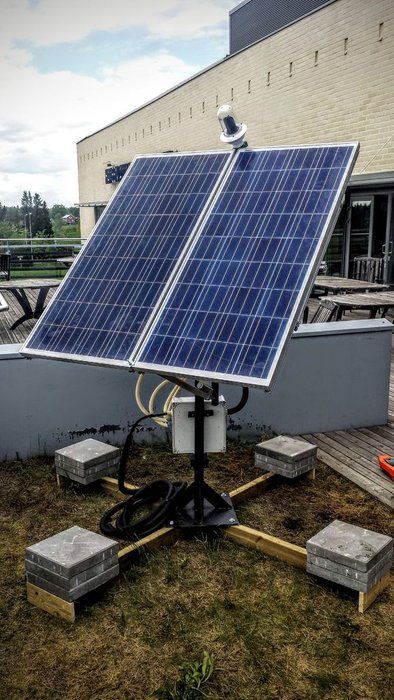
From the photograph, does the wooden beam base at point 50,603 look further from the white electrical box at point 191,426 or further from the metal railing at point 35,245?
the metal railing at point 35,245

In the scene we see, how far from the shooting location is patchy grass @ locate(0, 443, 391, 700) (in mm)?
3188

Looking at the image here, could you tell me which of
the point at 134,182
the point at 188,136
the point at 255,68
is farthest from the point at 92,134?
the point at 134,182

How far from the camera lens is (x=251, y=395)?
642 centimetres

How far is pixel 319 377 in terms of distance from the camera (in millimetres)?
6562

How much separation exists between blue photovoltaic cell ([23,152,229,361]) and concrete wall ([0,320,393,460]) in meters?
1.32

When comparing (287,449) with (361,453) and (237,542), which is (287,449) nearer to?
(361,453)

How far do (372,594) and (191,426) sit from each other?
1628 mm

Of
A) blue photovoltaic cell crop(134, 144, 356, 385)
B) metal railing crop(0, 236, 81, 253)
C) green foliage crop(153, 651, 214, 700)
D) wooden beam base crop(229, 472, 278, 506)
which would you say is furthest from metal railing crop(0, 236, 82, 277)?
green foliage crop(153, 651, 214, 700)

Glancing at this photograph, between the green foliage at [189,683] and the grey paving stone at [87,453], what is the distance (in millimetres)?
2316

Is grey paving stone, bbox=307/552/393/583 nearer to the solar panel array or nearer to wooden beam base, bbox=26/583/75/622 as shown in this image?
the solar panel array

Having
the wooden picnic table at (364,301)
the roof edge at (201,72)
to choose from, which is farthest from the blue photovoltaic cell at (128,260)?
the roof edge at (201,72)

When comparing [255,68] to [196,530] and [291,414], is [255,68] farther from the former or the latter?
[196,530]

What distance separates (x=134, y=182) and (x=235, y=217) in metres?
1.42

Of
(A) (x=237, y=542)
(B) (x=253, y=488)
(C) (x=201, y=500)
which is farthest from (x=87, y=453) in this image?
(A) (x=237, y=542)
